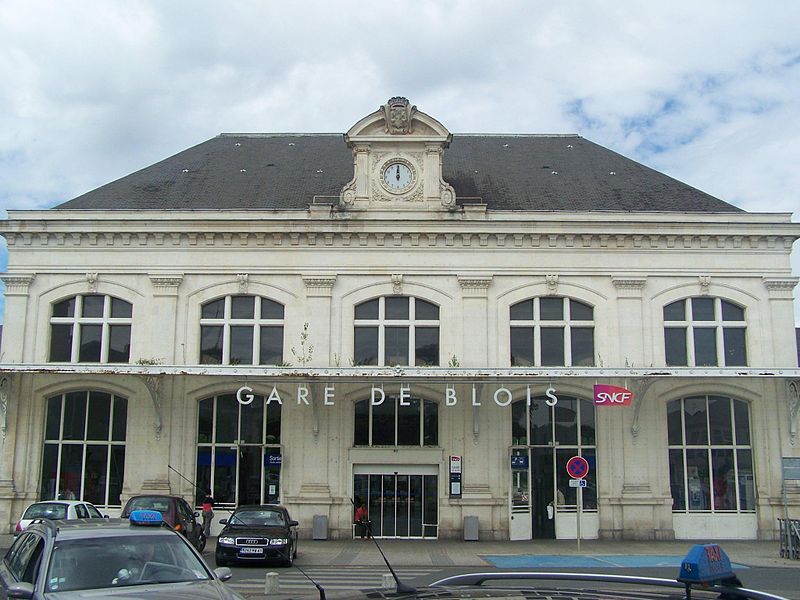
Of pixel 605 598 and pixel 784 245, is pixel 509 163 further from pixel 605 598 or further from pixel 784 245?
pixel 605 598

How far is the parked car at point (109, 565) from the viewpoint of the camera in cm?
858

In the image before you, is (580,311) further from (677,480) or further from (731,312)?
(677,480)

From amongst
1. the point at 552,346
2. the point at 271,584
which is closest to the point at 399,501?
the point at 552,346

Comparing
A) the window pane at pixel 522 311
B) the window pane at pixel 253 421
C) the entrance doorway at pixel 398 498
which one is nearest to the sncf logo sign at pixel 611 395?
the window pane at pixel 522 311

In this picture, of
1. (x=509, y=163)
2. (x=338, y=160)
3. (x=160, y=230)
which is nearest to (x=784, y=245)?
(x=509, y=163)

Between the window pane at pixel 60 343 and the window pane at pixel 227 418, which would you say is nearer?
the window pane at pixel 227 418

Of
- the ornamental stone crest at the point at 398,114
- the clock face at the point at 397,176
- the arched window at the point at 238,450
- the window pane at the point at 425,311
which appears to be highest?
the ornamental stone crest at the point at 398,114

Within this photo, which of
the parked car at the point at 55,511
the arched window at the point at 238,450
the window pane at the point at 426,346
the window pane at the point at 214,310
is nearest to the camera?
the parked car at the point at 55,511

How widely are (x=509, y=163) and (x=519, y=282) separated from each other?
288 inches

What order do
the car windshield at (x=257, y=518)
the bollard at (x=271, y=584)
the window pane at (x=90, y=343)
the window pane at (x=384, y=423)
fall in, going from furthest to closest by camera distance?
the window pane at (x=90, y=343), the window pane at (x=384, y=423), the car windshield at (x=257, y=518), the bollard at (x=271, y=584)

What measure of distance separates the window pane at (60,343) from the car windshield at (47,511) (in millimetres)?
8145

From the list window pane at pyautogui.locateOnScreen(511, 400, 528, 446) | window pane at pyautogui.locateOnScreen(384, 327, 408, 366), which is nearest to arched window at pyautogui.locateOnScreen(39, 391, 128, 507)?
window pane at pyautogui.locateOnScreen(384, 327, 408, 366)

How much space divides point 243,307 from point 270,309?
957 millimetres

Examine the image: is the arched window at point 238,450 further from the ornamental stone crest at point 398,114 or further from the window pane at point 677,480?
the window pane at point 677,480
